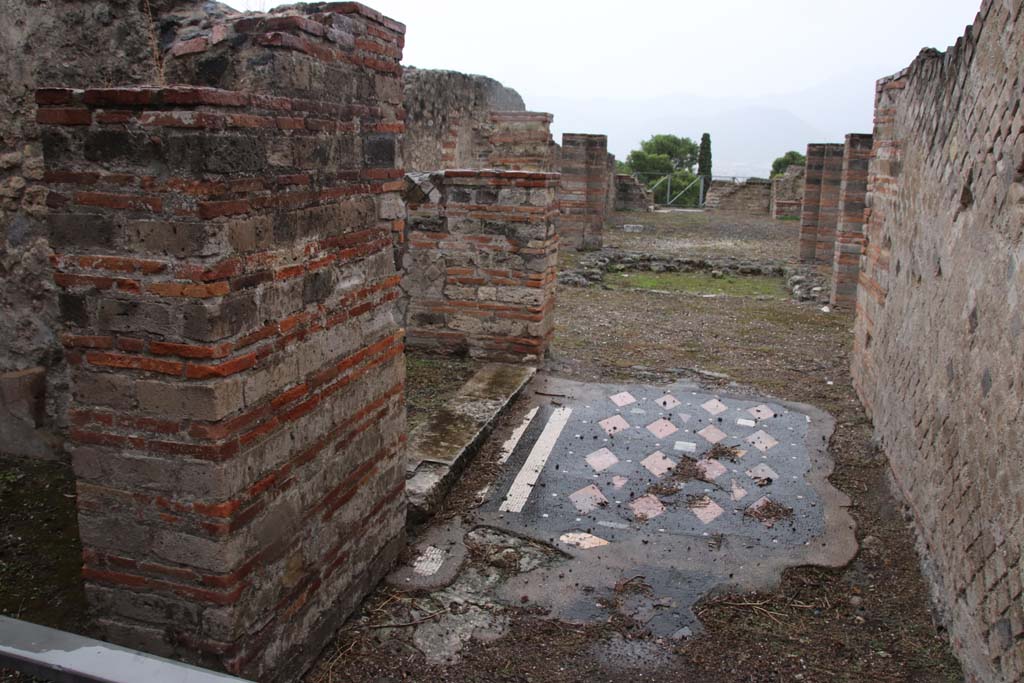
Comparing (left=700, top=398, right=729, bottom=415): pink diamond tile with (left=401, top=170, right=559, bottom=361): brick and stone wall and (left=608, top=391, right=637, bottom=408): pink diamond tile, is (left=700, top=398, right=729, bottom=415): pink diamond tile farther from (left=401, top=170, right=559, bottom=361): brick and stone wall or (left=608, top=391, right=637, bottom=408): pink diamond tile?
(left=401, top=170, right=559, bottom=361): brick and stone wall

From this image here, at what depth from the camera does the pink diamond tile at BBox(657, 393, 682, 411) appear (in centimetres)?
638

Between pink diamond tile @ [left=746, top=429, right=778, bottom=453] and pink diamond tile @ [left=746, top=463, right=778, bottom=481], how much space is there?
0.96 feet

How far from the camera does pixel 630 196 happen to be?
25.7 m

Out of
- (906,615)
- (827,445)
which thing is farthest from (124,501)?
(827,445)

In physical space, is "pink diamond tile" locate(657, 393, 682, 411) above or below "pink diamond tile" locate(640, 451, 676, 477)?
above

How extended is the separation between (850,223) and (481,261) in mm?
6635

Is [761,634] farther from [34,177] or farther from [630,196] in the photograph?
[630,196]

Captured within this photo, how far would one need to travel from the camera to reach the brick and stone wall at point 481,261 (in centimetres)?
668

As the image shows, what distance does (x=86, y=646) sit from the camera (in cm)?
151

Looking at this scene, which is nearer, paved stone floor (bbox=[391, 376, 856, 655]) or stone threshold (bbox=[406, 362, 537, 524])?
paved stone floor (bbox=[391, 376, 856, 655])

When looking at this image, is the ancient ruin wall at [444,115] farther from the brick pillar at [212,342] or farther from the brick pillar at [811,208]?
the brick pillar at [212,342]

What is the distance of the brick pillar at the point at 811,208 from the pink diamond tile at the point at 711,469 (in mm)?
11018

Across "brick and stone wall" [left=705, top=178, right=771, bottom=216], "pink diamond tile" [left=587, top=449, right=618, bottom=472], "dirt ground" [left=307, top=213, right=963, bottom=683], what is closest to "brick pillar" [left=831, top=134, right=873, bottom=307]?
"dirt ground" [left=307, top=213, right=963, bottom=683]

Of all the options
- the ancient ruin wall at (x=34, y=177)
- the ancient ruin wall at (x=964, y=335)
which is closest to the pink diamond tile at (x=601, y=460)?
the ancient ruin wall at (x=964, y=335)
